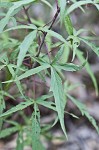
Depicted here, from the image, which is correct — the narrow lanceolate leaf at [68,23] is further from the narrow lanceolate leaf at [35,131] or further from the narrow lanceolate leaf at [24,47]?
the narrow lanceolate leaf at [35,131]

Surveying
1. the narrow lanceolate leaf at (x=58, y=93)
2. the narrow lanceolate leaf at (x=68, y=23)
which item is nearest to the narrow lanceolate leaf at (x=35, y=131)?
the narrow lanceolate leaf at (x=58, y=93)

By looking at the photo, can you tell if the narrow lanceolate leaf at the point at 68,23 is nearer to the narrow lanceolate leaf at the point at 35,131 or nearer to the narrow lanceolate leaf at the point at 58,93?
the narrow lanceolate leaf at the point at 58,93

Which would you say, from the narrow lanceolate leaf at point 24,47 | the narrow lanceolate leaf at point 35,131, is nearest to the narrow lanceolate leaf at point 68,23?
the narrow lanceolate leaf at point 24,47

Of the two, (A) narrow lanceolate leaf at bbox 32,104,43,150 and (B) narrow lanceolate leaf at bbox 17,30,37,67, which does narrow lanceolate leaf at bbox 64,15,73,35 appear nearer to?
(B) narrow lanceolate leaf at bbox 17,30,37,67

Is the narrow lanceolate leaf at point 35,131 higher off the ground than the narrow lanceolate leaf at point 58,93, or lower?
lower

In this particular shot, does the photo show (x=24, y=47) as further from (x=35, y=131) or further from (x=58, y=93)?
(x=35, y=131)

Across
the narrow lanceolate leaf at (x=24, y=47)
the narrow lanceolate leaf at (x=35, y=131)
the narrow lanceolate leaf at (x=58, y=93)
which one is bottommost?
the narrow lanceolate leaf at (x=35, y=131)

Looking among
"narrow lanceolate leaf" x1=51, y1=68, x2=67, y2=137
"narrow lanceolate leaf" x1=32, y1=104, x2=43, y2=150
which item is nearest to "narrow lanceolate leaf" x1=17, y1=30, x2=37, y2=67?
"narrow lanceolate leaf" x1=51, y1=68, x2=67, y2=137

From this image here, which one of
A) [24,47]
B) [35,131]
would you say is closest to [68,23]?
[24,47]

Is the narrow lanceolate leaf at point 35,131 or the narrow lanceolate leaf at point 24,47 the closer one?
the narrow lanceolate leaf at point 24,47

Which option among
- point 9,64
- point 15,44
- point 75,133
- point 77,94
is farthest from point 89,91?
point 9,64

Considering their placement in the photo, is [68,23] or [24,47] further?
[68,23]
